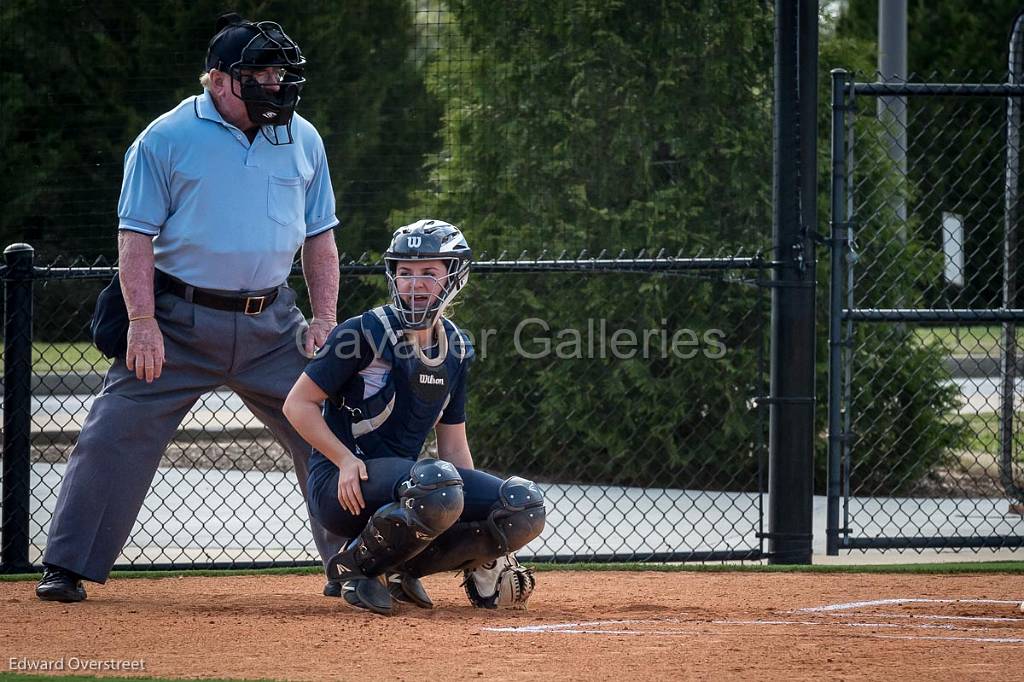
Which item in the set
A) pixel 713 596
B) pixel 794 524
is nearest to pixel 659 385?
pixel 794 524

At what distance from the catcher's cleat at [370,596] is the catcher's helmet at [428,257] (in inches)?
35.1

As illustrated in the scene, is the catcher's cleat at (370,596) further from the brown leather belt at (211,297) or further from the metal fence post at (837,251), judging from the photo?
the metal fence post at (837,251)

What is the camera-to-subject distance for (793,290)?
6.20 m

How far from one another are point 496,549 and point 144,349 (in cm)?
140

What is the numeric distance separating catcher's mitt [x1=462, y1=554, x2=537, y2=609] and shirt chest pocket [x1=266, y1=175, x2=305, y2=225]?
144 cm

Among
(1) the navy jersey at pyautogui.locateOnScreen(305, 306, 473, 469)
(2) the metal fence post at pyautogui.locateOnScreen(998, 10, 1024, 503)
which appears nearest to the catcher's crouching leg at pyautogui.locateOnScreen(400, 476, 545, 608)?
(1) the navy jersey at pyautogui.locateOnScreen(305, 306, 473, 469)

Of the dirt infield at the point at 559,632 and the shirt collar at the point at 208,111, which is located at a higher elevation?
the shirt collar at the point at 208,111

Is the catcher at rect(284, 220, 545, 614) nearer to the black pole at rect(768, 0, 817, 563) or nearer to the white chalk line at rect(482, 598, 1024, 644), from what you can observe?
the white chalk line at rect(482, 598, 1024, 644)

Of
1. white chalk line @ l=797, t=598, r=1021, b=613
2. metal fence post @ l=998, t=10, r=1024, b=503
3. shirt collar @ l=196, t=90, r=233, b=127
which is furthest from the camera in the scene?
metal fence post @ l=998, t=10, r=1024, b=503

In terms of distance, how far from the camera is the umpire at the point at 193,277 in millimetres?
4863

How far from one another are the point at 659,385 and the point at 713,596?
3.17 meters

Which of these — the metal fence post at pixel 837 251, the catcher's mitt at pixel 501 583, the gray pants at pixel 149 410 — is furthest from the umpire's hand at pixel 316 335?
the metal fence post at pixel 837 251

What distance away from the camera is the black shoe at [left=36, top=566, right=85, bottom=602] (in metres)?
4.91

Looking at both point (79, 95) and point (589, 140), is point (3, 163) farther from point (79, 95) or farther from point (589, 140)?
point (589, 140)
